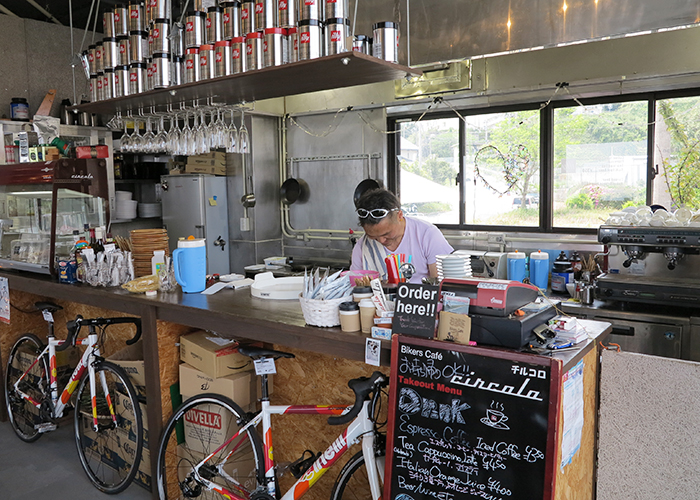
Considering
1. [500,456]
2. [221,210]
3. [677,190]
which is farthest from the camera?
[221,210]

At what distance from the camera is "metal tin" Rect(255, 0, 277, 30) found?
8.48ft

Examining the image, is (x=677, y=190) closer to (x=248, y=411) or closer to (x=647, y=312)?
(x=647, y=312)

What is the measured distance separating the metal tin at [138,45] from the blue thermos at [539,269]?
3191mm

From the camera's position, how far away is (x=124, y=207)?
634 centimetres

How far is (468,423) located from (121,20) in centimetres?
310

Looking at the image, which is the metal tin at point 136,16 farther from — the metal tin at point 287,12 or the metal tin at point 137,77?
the metal tin at point 287,12

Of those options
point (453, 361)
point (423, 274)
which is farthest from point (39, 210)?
point (453, 361)

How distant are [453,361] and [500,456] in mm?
313

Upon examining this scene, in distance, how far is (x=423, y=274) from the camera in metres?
3.29

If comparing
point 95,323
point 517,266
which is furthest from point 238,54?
point 517,266

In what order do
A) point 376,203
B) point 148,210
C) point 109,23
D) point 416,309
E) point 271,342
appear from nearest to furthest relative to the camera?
point 416,309 < point 271,342 < point 376,203 < point 109,23 < point 148,210

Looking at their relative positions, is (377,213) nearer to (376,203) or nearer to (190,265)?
(376,203)

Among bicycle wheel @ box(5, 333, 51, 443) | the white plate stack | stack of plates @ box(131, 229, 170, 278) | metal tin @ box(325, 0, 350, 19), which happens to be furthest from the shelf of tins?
the white plate stack

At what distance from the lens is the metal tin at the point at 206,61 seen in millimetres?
2885
